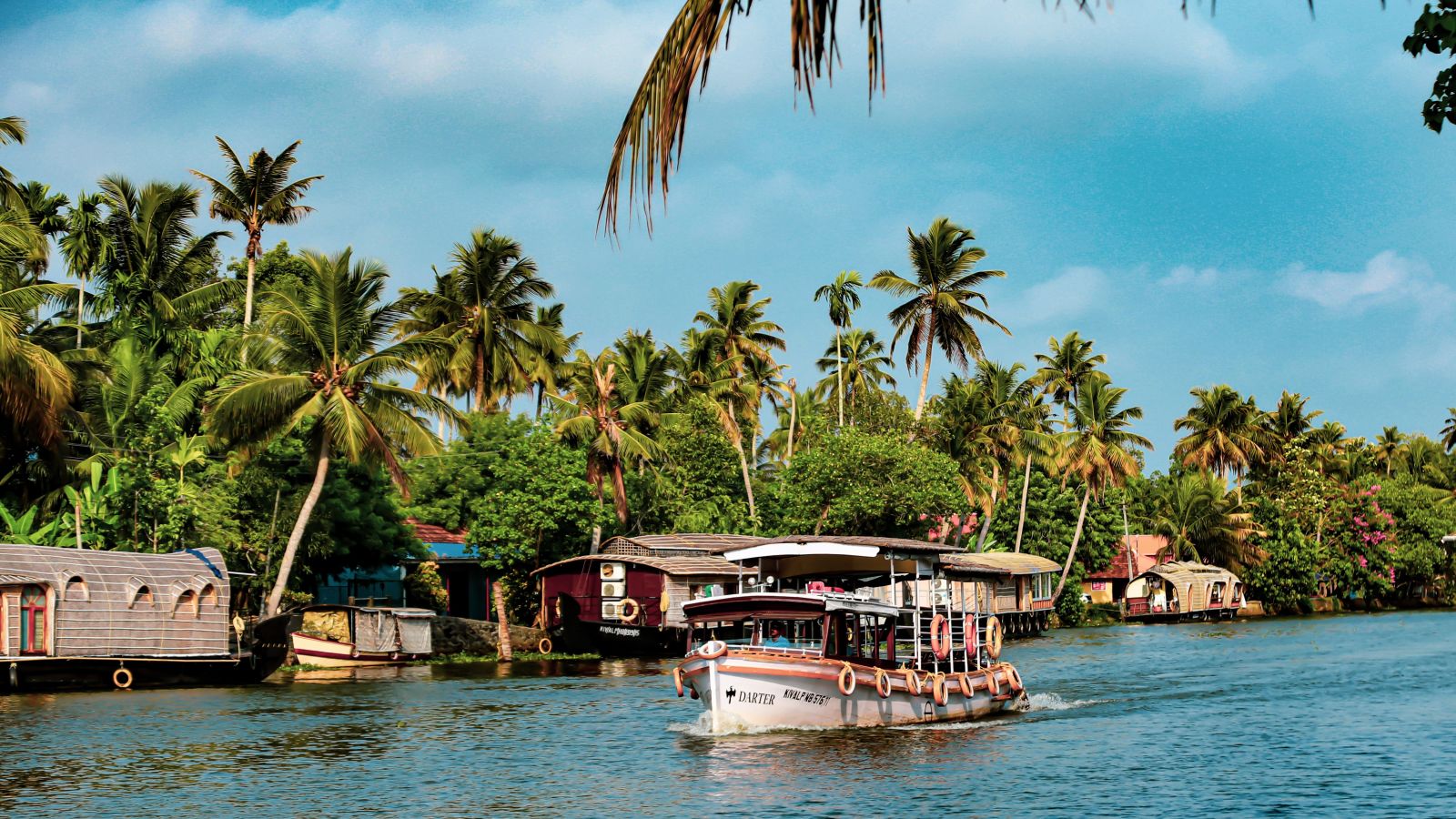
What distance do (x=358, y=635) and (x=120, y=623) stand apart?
11.3 m

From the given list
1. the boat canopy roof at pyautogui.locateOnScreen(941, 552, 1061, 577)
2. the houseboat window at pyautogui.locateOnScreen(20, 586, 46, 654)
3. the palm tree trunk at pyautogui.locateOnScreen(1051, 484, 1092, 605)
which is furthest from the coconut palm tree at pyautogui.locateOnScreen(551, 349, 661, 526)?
the palm tree trunk at pyautogui.locateOnScreen(1051, 484, 1092, 605)

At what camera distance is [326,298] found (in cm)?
4166

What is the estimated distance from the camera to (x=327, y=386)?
41688mm

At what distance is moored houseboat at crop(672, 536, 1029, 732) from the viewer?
77.6ft

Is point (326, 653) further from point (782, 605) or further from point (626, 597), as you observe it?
point (782, 605)

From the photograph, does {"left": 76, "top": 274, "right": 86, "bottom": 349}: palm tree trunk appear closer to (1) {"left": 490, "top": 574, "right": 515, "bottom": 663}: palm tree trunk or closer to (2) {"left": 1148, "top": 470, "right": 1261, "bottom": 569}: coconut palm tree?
(1) {"left": 490, "top": 574, "right": 515, "bottom": 663}: palm tree trunk

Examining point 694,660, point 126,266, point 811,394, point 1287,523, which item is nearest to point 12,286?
point 126,266

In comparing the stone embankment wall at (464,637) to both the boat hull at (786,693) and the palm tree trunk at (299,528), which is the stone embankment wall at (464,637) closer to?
the palm tree trunk at (299,528)

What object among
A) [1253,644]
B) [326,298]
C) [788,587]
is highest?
[326,298]

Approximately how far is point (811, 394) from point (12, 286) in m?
56.1

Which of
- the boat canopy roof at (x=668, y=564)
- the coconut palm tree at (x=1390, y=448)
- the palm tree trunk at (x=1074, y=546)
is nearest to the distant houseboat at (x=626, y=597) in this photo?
the boat canopy roof at (x=668, y=564)

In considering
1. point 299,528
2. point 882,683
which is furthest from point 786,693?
point 299,528

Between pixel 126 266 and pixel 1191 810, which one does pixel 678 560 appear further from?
pixel 1191 810

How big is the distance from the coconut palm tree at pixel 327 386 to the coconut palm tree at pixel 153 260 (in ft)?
18.1
